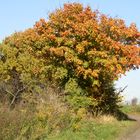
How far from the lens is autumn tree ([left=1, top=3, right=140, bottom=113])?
1307 inches

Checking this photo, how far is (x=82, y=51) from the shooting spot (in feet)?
109

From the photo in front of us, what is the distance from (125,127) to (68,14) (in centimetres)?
836

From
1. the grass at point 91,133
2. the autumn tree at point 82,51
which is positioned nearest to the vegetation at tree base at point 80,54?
the autumn tree at point 82,51

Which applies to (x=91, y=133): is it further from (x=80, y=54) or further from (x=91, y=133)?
(x=80, y=54)

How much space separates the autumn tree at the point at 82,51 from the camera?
109 feet

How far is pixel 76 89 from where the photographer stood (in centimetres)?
3284

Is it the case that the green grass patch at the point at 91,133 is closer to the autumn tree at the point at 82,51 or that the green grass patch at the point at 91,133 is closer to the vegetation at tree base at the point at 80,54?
the vegetation at tree base at the point at 80,54

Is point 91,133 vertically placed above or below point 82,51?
below

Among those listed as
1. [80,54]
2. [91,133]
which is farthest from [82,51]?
[91,133]

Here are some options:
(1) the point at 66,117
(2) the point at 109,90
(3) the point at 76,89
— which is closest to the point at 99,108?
(2) the point at 109,90

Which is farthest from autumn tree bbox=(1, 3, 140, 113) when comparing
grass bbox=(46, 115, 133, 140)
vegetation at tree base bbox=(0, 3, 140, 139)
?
grass bbox=(46, 115, 133, 140)

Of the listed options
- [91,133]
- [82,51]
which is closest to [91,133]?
[91,133]

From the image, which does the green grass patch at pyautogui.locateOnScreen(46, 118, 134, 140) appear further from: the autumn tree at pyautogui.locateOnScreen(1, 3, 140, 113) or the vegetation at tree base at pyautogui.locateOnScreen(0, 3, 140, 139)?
the autumn tree at pyautogui.locateOnScreen(1, 3, 140, 113)

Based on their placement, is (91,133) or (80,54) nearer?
(91,133)
